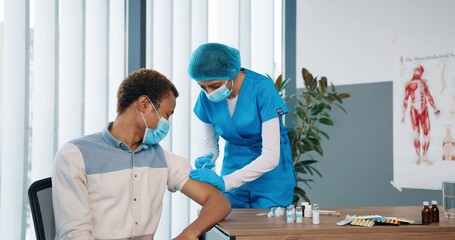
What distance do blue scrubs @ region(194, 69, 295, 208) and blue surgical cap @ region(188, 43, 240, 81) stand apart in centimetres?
12

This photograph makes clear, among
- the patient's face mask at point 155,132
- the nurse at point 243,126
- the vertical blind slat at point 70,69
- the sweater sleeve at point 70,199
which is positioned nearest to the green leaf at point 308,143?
the nurse at point 243,126

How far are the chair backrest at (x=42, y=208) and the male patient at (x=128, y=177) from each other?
0.09ft

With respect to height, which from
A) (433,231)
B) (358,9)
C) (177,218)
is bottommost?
(177,218)

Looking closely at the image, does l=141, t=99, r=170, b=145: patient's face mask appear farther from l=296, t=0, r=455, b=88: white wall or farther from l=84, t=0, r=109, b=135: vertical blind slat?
l=296, t=0, r=455, b=88: white wall

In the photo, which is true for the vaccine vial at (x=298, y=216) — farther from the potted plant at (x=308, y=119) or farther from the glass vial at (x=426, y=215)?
the potted plant at (x=308, y=119)

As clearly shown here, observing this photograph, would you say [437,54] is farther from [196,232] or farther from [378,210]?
[196,232]

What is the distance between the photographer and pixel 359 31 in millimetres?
4164

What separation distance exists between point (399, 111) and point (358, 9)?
2.50ft

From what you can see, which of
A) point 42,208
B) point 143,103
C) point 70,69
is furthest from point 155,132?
point 70,69

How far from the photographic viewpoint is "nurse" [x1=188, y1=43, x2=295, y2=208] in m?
2.41

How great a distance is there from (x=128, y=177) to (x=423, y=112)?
2.55 meters

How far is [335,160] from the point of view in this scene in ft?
14.0

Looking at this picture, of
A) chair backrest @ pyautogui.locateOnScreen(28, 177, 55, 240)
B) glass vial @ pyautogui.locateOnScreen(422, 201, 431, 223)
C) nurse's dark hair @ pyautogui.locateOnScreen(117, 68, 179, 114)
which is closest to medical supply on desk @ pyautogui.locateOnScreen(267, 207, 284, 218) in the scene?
glass vial @ pyautogui.locateOnScreen(422, 201, 431, 223)

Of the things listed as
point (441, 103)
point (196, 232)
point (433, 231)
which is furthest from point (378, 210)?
point (441, 103)
